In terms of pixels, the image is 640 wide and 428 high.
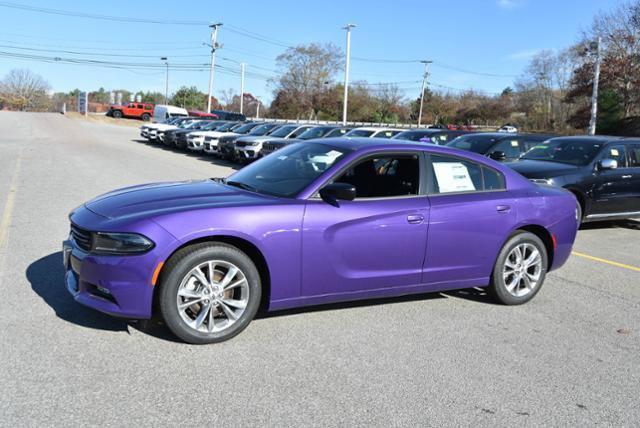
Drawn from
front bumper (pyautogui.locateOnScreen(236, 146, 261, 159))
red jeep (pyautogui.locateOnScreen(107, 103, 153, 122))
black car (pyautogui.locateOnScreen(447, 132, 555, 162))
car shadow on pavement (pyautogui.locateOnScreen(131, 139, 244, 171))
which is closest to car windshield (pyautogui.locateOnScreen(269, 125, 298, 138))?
car shadow on pavement (pyautogui.locateOnScreen(131, 139, 244, 171))

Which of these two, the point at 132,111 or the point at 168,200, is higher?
the point at 132,111

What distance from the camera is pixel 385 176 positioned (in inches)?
201

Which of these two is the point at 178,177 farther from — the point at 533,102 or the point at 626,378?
the point at 533,102

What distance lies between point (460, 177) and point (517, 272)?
111 cm

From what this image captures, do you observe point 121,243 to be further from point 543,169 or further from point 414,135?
point 414,135

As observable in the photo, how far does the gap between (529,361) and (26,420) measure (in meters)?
3.31

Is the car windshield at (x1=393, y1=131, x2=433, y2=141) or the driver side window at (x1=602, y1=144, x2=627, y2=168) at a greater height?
the car windshield at (x1=393, y1=131, x2=433, y2=141)

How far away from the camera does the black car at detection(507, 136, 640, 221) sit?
31.3 ft

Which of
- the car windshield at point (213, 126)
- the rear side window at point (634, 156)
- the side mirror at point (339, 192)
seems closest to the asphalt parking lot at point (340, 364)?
the side mirror at point (339, 192)

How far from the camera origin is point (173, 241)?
394 cm

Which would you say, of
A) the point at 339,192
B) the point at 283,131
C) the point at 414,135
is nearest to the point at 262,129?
the point at 283,131

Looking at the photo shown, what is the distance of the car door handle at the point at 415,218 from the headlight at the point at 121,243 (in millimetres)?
2120

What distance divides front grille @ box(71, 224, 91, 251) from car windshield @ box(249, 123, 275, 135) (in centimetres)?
1883

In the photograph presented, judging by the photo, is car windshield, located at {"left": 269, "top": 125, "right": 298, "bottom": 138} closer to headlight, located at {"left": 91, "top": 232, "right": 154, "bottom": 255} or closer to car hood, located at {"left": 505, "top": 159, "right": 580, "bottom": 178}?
car hood, located at {"left": 505, "top": 159, "right": 580, "bottom": 178}
